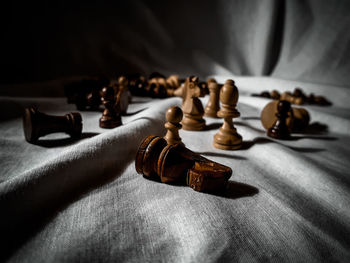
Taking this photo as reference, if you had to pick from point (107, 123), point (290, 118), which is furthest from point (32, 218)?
point (290, 118)

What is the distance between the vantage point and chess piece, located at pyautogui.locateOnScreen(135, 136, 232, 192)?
0.87 m

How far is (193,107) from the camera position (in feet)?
4.93

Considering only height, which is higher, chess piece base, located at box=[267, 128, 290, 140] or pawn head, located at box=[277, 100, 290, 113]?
pawn head, located at box=[277, 100, 290, 113]

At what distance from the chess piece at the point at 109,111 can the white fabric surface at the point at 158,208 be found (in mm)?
267

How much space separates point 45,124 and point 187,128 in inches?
29.1

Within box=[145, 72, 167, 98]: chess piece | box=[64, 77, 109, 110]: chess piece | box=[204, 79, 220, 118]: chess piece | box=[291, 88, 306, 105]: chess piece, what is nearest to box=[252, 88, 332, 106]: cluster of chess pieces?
box=[291, 88, 306, 105]: chess piece

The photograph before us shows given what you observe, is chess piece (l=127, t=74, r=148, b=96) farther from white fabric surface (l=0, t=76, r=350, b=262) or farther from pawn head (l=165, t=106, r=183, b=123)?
pawn head (l=165, t=106, r=183, b=123)

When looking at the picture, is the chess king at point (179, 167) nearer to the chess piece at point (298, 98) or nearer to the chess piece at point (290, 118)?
the chess piece at point (290, 118)

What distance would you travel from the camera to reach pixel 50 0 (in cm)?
287

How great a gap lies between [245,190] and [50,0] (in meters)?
2.94

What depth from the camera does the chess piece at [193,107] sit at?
151 cm

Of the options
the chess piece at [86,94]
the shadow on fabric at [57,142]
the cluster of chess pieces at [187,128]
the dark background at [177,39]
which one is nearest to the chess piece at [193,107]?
the cluster of chess pieces at [187,128]

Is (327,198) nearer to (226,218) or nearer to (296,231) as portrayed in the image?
(296,231)

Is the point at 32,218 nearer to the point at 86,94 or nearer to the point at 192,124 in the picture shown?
the point at 192,124
